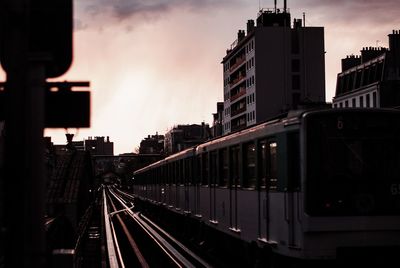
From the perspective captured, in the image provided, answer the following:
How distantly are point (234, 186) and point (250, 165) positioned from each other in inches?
66.2

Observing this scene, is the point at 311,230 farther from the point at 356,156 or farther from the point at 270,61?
the point at 270,61

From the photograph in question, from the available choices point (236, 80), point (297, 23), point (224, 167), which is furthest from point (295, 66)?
point (224, 167)

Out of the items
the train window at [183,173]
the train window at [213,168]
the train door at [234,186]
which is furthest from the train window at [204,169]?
the train window at [183,173]

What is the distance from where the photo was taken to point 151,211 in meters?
47.8

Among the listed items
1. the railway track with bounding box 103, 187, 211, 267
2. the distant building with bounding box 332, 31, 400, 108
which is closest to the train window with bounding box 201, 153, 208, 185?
the railway track with bounding box 103, 187, 211, 267

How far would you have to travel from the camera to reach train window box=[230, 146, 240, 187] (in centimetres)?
1460

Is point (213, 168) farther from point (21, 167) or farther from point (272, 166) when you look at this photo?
point (21, 167)

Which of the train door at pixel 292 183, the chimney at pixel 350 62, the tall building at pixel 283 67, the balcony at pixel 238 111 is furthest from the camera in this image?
the balcony at pixel 238 111

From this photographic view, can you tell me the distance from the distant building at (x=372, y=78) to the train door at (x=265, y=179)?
5467 cm

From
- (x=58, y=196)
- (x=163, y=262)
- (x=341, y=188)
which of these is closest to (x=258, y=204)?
(x=341, y=188)

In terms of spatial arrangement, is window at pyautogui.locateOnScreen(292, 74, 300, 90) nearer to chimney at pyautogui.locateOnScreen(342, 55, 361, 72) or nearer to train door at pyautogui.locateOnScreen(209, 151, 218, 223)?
chimney at pyautogui.locateOnScreen(342, 55, 361, 72)

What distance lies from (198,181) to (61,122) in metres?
16.6

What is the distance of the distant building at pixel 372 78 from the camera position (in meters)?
65.4

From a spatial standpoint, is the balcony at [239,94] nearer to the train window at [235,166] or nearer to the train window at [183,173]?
the train window at [183,173]
